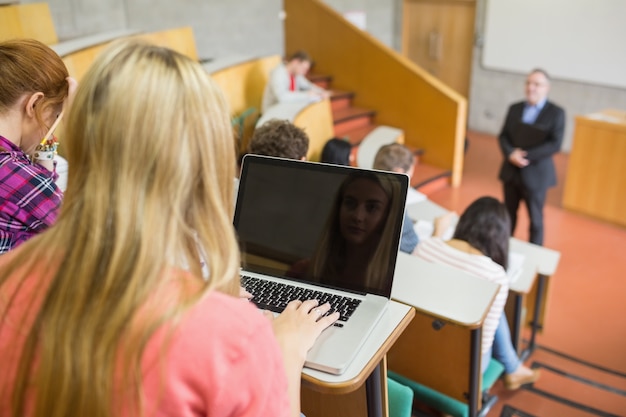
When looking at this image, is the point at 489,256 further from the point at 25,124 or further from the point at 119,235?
the point at 119,235

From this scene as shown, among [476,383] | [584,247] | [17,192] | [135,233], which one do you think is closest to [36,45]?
[17,192]

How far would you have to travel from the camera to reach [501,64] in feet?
23.5

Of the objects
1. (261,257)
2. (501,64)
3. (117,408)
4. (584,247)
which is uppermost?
(117,408)

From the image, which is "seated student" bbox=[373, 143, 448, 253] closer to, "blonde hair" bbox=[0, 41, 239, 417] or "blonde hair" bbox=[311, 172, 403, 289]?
"blonde hair" bbox=[311, 172, 403, 289]

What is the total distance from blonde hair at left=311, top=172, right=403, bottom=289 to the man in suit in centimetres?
286

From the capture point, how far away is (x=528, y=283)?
2.65m

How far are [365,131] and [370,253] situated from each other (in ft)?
15.7

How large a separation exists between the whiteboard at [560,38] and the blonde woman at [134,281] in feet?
21.0

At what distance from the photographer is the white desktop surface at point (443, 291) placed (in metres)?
1.66

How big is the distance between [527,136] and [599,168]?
3.98ft

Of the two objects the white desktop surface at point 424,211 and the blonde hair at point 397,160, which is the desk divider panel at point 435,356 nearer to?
the blonde hair at point 397,160

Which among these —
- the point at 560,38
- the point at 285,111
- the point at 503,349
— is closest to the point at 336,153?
the point at 285,111

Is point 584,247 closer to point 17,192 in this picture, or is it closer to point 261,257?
point 261,257

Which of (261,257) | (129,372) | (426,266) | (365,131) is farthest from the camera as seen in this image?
(365,131)
